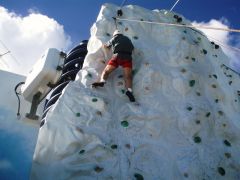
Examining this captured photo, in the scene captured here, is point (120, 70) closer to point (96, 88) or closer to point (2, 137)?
point (96, 88)

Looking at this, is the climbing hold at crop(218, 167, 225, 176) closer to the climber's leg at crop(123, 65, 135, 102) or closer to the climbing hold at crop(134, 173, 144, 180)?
the climbing hold at crop(134, 173, 144, 180)

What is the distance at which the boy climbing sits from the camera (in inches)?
169

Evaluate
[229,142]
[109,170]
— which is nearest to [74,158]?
[109,170]

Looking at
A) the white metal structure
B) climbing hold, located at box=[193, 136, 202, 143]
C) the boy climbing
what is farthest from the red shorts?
climbing hold, located at box=[193, 136, 202, 143]

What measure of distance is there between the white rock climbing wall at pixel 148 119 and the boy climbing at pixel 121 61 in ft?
0.45

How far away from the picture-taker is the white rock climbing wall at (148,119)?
11.2 feet

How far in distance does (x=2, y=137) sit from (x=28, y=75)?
2.10 m

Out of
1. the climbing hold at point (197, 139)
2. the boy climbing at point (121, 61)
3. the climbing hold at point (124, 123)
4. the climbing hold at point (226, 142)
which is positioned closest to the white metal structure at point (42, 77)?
the boy climbing at point (121, 61)

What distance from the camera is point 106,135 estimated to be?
147 inches

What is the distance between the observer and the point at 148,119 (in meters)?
4.06

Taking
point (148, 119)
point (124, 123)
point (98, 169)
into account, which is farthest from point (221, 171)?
point (98, 169)

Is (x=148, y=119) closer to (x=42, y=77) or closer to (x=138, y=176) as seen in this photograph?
(x=138, y=176)

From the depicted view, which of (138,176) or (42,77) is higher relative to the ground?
(42,77)

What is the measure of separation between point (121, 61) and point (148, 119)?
981 millimetres
